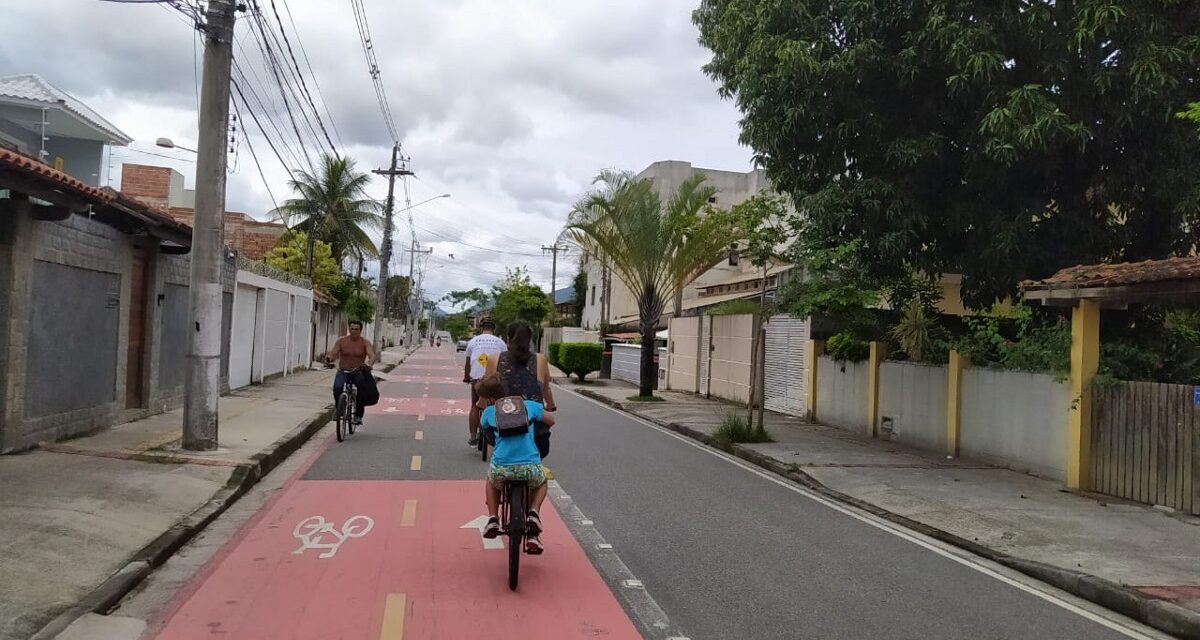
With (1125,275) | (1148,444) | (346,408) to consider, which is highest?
(1125,275)

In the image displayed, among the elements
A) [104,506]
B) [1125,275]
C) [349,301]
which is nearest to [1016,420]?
[1125,275]

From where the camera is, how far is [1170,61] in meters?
11.6

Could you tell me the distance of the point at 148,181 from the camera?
28.6 metres

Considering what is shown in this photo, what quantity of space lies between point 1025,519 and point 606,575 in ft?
16.5

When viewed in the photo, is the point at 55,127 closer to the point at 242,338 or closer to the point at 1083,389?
the point at 242,338

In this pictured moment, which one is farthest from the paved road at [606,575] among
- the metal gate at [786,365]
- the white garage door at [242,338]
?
the white garage door at [242,338]

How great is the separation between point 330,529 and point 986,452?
31.6 ft

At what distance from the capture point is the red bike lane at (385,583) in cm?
516

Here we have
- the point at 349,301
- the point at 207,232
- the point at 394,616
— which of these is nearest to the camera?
the point at 394,616

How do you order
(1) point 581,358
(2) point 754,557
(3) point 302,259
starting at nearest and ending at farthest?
(2) point 754,557 → (1) point 581,358 → (3) point 302,259

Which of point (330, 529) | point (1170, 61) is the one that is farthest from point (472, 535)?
point (1170, 61)

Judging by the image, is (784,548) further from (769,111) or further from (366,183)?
Result: (366,183)

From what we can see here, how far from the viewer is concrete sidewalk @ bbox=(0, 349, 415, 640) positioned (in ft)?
17.7

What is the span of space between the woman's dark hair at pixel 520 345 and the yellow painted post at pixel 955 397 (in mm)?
9170
